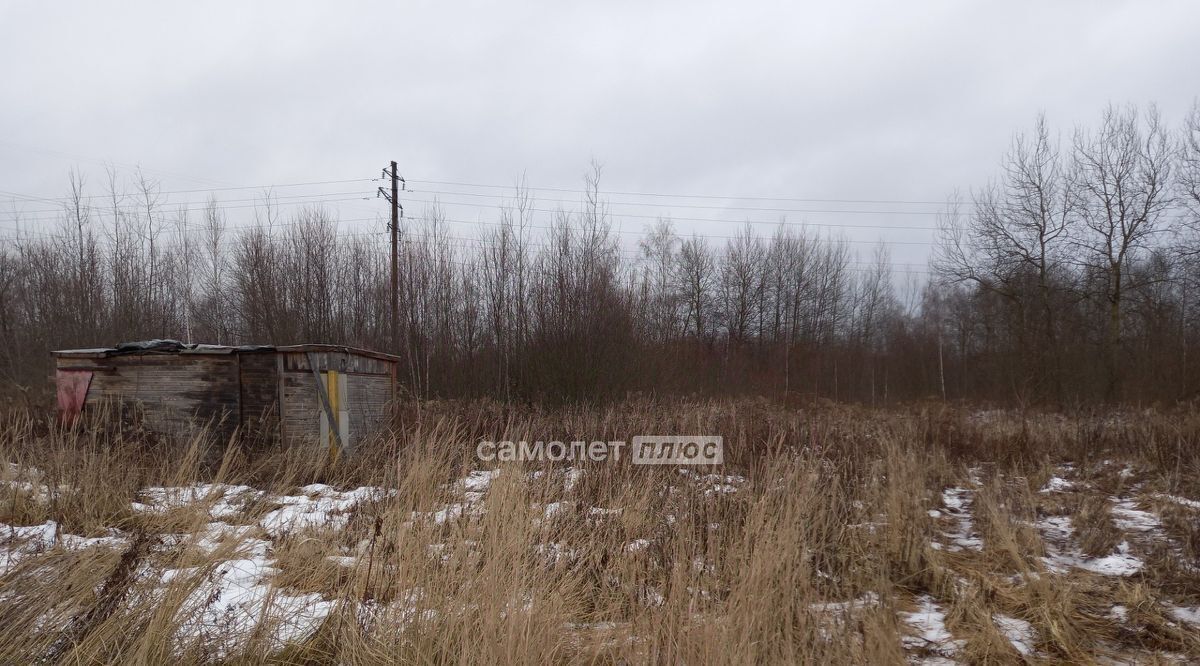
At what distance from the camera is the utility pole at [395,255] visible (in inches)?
563

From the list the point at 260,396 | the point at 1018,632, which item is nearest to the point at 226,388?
the point at 260,396

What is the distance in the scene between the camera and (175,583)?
8.53 feet

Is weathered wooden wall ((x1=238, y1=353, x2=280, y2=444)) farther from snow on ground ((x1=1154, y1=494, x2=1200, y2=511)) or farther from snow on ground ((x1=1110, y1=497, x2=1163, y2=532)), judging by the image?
snow on ground ((x1=1154, y1=494, x2=1200, y2=511))

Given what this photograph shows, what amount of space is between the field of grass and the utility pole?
8172 millimetres

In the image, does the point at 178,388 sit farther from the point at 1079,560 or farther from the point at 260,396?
the point at 1079,560

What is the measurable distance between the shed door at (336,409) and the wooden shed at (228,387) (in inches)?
0.4

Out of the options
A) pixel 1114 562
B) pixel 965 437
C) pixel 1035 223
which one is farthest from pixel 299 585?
pixel 1035 223

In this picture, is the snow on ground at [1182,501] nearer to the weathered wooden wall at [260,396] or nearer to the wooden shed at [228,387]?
the wooden shed at [228,387]

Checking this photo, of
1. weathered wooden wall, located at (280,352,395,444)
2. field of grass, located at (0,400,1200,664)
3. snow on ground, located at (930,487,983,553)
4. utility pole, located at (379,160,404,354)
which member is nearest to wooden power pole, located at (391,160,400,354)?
utility pole, located at (379,160,404,354)

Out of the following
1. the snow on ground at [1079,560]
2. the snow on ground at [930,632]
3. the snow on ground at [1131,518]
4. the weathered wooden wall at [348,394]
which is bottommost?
the snow on ground at [1131,518]

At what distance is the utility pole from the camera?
14.3 metres

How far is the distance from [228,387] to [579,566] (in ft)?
18.0

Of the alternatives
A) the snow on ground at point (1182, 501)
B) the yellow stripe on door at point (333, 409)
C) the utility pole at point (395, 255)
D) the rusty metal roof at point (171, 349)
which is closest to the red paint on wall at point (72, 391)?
the rusty metal roof at point (171, 349)

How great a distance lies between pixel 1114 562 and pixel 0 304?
80.0 ft
